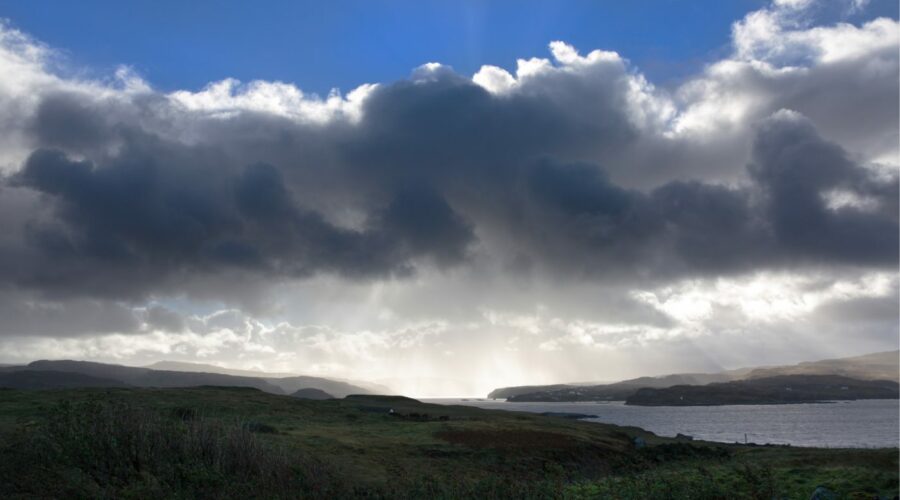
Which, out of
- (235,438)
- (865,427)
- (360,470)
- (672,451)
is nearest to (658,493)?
(235,438)

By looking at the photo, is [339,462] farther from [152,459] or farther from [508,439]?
[508,439]

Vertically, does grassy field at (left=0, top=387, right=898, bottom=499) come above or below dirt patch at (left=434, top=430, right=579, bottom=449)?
above

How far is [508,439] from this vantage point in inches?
2224

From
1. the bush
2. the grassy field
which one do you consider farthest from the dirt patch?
the bush

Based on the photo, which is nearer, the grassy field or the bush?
the bush

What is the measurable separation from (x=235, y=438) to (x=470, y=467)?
20.9 m

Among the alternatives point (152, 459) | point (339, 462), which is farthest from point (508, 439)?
point (152, 459)

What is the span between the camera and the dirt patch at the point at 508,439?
53.4 m

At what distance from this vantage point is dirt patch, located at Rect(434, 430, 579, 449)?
53.4m

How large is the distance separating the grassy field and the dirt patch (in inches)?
7.4

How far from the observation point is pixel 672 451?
2419 inches

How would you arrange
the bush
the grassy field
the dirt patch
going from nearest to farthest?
the bush → the grassy field → the dirt patch

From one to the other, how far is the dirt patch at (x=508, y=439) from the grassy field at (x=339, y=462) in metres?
0.19

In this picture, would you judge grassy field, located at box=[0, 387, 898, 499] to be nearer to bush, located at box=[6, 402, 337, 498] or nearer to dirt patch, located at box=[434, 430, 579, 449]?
bush, located at box=[6, 402, 337, 498]
